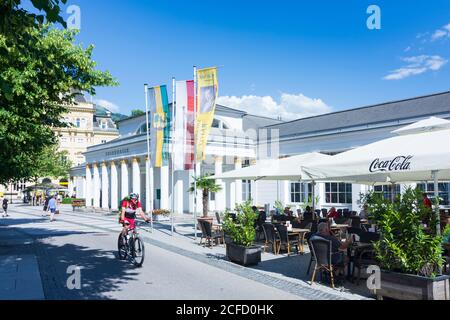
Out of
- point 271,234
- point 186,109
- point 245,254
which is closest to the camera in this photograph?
point 245,254

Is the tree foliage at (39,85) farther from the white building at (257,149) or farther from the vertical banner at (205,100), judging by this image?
the white building at (257,149)

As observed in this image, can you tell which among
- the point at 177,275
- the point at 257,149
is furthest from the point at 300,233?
the point at 257,149

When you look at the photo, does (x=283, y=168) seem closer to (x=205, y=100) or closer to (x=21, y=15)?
(x=205, y=100)

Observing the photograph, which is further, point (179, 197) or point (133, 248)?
point (179, 197)

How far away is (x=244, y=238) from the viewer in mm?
10367

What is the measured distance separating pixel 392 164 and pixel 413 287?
2047 mm

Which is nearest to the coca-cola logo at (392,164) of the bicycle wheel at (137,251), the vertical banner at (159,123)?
the bicycle wheel at (137,251)

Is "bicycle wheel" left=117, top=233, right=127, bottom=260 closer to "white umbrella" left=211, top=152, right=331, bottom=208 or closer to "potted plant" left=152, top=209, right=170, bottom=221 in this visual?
"white umbrella" left=211, top=152, right=331, bottom=208

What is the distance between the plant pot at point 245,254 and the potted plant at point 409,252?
3.83 meters

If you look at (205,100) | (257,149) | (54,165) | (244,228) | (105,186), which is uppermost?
(205,100)

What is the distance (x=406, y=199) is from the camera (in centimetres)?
684

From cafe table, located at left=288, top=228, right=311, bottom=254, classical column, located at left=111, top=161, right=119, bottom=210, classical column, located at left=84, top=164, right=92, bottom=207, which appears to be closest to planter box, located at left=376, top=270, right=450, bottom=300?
cafe table, located at left=288, top=228, right=311, bottom=254

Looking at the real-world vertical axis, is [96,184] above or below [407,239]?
above

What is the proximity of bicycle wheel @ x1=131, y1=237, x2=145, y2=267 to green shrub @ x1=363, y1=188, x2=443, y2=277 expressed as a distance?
224 inches
